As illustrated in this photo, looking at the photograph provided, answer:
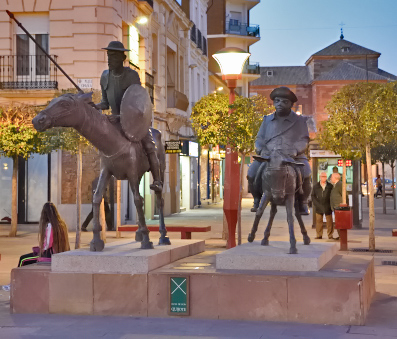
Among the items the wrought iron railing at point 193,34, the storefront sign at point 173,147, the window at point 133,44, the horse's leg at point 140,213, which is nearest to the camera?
the horse's leg at point 140,213

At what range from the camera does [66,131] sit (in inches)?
795

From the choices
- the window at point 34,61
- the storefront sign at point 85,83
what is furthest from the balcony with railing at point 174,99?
the storefront sign at point 85,83

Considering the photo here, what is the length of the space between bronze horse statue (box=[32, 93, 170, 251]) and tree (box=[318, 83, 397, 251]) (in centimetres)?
882

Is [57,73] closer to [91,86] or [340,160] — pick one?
[91,86]

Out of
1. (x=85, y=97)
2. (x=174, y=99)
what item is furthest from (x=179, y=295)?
(x=174, y=99)

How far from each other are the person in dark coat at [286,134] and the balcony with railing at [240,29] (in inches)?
2084

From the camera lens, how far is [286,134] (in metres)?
11.2

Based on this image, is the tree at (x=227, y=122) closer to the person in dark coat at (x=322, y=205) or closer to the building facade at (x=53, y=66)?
the person in dark coat at (x=322, y=205)

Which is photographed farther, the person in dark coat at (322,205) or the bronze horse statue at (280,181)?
the person in dark coat at (322,205)

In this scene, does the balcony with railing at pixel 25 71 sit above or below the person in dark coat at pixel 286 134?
above

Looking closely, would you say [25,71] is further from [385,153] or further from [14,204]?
[385,153]

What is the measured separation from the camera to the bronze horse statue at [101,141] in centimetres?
997

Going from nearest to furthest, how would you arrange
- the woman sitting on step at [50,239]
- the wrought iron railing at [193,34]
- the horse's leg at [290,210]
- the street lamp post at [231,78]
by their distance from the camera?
the horse's leg at [290,210] < the woman sitting on step at [50,239] < the street lamp post at [231,78] < the wrought iron railing at [193,34]

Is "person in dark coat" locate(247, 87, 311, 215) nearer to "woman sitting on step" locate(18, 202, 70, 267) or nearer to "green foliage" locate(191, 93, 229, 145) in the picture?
"woman sitting on step" locate(18, 202, 70, 267)
